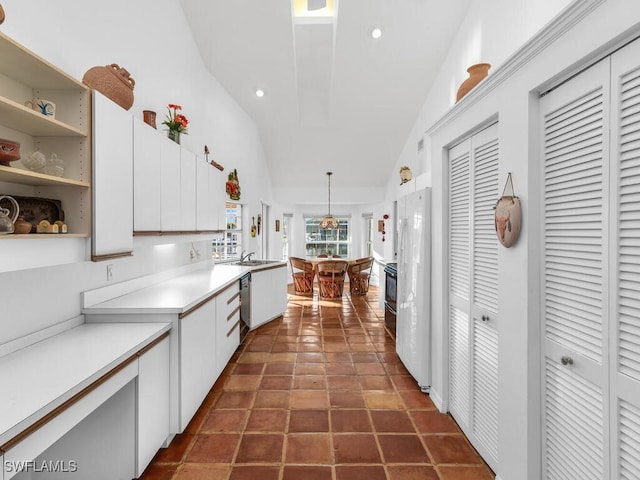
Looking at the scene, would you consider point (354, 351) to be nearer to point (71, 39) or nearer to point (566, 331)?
point (566, 331)

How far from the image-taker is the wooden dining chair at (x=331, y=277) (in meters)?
6.32

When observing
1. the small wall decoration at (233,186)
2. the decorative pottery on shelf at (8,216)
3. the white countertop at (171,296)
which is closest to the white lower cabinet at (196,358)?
the white countertop at (171,296)

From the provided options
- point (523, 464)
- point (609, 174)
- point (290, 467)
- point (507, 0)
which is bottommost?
point (290, 467)

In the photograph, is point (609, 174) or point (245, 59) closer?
point (609, 174)

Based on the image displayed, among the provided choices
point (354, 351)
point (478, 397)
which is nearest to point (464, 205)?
point (478, 397)

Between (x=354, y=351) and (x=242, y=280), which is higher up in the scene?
(x=242, y=280)

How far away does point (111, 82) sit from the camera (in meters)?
1.90

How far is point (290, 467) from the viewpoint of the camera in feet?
6.15

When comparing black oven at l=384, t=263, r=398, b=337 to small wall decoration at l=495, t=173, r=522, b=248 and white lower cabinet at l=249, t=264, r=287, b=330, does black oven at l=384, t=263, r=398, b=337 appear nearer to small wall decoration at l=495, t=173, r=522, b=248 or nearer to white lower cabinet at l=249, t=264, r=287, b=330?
white lower cabinet at l=249, t=264, r=287, b=330

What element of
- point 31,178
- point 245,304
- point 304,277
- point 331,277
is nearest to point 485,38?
Answer: point 31,178

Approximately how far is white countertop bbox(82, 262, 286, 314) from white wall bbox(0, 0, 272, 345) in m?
0.14

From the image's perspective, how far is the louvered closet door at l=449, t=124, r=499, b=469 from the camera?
183cm

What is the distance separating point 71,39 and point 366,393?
316 cm

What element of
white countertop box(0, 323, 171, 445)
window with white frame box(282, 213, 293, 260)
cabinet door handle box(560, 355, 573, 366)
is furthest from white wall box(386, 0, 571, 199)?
window with white frame box(282, 213, 293, 260)
